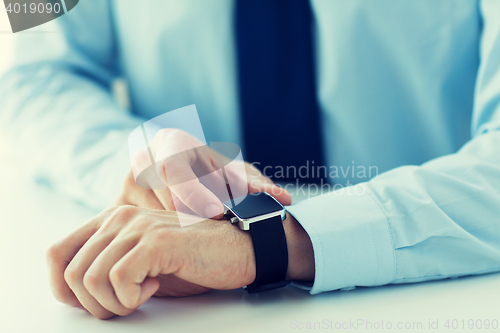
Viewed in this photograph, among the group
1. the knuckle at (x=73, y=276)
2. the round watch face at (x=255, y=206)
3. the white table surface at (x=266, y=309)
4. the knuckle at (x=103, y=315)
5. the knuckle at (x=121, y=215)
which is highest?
the knuckle at (x=121, y=215)

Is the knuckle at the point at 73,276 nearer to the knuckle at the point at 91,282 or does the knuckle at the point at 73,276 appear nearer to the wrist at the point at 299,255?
the knuckle at the point at 91,282

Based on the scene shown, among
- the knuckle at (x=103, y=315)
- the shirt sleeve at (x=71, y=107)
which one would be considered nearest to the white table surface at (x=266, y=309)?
the knuckle at (x=103, y=315)

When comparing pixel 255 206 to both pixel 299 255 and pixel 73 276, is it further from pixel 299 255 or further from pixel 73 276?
pixel 73 276

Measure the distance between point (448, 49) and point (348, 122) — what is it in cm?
25

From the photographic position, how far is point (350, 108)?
0.85 meters

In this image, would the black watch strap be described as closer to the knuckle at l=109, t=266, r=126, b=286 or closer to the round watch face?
the round watch face

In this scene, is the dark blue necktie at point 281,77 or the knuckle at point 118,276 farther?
the dark blue necktie at point 281,77

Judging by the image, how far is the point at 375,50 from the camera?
81 centimetres

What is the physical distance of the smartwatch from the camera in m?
0.43

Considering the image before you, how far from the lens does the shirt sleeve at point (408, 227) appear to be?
0.45 meters

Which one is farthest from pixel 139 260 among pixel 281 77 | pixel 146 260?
pixel 281 77

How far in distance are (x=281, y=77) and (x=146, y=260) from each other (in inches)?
23.3

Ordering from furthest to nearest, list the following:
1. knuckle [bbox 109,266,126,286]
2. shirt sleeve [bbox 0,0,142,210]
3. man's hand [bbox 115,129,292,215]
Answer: shirt sleeve [bbox 0,0,142,210]
man's hand [bbox 115,129,292,215]
knuckle [bbox 109,266,126,286]

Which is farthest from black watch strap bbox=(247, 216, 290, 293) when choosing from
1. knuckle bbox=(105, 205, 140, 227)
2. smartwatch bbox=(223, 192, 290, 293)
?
knuckle bbox=(105, 205, 140, 227)
